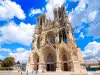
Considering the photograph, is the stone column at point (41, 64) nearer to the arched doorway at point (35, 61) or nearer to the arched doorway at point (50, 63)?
the arched doorway at point (50, 63)

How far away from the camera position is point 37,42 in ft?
132

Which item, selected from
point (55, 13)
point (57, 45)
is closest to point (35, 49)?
point (57, 45)

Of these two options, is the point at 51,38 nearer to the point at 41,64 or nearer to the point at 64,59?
the point at 64,59

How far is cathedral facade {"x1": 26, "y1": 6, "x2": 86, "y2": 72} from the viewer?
3173 centimetres

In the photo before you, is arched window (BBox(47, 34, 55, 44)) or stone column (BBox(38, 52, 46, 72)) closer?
stone column (BBox(38, 52, 46, 72))

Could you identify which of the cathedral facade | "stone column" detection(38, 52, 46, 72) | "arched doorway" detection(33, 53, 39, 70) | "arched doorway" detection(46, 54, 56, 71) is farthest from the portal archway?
"arched doorway" detection(33, 53, 39, 70)

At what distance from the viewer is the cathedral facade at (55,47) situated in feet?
104

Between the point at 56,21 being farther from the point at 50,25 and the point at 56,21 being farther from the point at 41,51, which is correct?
the point at 41,51

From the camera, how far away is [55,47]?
34312 mm

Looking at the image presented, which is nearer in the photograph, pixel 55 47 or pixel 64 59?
pixel 64 59

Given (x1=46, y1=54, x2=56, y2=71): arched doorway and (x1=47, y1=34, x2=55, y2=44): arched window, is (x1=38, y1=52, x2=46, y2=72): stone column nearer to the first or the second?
(x1=46, y1=54, x2=56, y2=71): arched doorway

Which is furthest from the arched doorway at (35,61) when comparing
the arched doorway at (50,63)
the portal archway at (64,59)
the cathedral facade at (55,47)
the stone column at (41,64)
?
the portal archway at (64,59)

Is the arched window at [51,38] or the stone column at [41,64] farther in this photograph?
the arched window at [51,38]

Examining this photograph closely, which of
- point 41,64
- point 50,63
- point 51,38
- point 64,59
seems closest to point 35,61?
point 41,64
